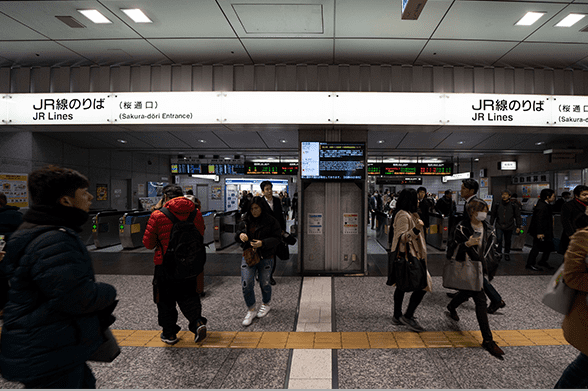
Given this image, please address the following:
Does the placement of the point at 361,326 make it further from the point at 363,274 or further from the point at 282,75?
the point at 282,75

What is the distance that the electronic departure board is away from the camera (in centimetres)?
482

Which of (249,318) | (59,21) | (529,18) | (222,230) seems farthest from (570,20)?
(222,230)

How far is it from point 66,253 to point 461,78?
578 cm

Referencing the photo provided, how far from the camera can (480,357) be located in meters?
2.50

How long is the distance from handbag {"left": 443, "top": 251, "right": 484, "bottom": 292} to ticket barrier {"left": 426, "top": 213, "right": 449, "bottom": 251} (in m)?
5.18

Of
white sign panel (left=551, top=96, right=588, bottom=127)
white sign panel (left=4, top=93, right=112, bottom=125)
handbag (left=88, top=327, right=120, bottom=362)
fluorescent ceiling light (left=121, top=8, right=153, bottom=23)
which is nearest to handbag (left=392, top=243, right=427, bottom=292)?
handbag (left=88, top=327, right=120, bottom=362)

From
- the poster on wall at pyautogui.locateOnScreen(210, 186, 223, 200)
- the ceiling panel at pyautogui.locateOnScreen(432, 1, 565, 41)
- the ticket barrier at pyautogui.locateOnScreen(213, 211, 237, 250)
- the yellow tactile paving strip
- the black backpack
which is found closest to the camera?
the black backpack

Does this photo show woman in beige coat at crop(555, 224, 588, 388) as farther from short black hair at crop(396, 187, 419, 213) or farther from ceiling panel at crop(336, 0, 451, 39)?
ceiling panel at crop(336, 0, 451, 39)

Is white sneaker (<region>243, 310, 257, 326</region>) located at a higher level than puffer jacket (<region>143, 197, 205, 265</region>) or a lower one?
lower

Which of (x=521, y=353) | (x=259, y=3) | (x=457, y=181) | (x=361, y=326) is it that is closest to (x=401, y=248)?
(x=361, y=326)

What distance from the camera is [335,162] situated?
4.82 m

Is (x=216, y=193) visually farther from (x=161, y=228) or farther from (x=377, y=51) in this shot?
(x=161, y=228)

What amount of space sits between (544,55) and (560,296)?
15.1 ft

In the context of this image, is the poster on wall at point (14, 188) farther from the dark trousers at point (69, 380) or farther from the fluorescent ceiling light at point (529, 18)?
the fluorescent ceiling light at point (529, 18)
